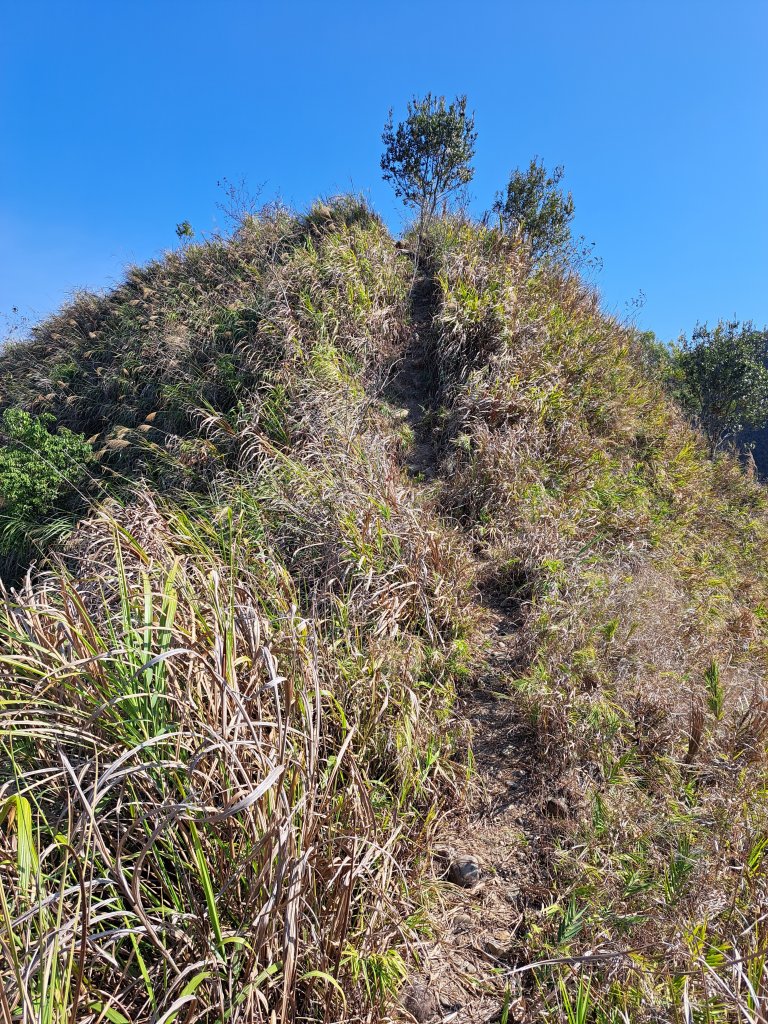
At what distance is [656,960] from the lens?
6.60 feet

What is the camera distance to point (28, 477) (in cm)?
575

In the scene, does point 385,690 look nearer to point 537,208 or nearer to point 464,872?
point 464,872

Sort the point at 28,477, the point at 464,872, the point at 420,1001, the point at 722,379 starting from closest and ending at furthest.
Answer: the point at 420,1001 → the point at 464,872 → the point at 28,477 → the point at 722,379

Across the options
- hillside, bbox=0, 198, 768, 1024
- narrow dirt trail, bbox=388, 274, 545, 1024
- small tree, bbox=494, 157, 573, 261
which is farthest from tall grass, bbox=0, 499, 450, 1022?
small tree, bbox=494, 157, 573, 261

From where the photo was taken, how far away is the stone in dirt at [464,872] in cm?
253

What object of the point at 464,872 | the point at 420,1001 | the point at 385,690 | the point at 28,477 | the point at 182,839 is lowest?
the point at 420,1001

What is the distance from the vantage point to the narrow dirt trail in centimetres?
212

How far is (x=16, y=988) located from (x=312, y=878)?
851 millimetres

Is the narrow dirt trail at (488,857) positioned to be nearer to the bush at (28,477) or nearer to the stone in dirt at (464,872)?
the stone in dirt at (464,872)

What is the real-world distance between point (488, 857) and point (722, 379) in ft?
39.8

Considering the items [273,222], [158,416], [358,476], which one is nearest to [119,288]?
[273,222]

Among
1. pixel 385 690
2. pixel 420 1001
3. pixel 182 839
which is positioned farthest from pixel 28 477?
pixel 420 1001

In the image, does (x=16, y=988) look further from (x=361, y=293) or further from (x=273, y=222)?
(x=273, y=222)

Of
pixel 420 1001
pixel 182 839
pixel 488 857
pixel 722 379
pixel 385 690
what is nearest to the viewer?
pixel 182 839
